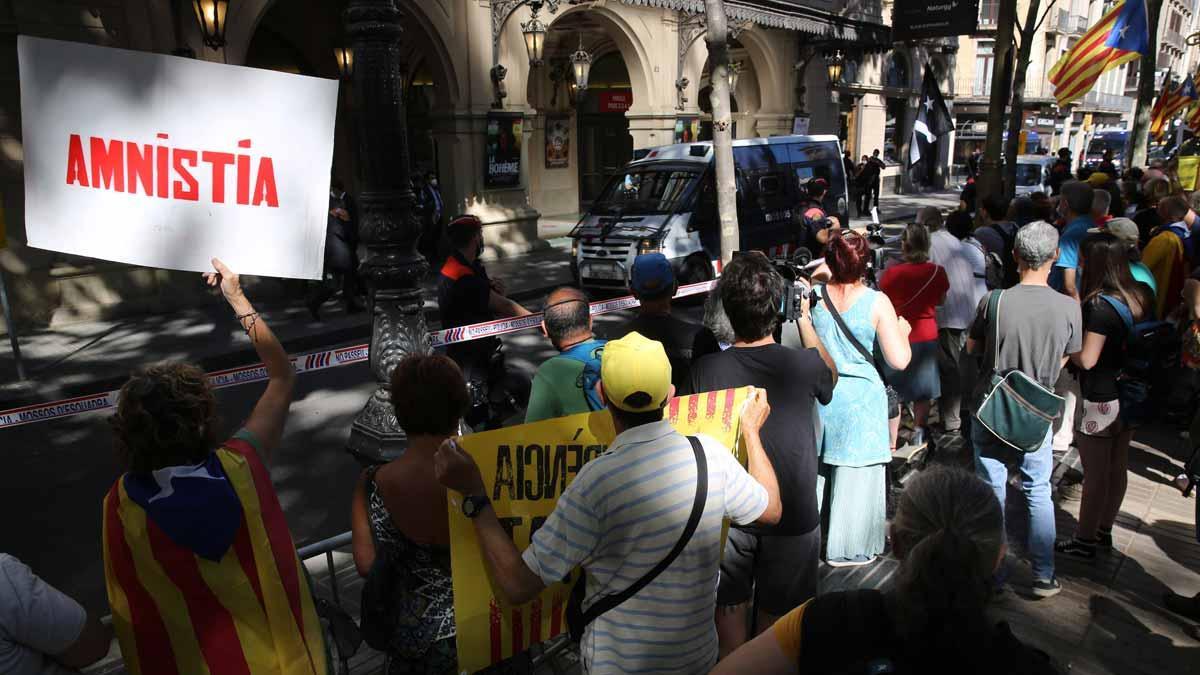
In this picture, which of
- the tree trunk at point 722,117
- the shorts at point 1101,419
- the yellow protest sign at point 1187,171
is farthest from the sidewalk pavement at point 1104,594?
the yellow protest sign at point 1187,171

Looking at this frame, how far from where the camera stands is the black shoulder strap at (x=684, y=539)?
6.74 feet

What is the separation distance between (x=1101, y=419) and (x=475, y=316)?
11.8 feet

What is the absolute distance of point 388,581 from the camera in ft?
7.73

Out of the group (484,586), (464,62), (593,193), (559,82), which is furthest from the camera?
(593,193)

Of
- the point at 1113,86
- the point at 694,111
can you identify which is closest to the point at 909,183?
the point at 694,111

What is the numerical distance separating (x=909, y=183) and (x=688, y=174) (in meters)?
24.1

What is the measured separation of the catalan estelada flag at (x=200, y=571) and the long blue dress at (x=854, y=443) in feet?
8.40

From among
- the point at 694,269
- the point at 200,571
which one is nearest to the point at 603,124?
the point at 694,269

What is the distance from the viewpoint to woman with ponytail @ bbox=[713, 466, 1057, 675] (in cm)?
140

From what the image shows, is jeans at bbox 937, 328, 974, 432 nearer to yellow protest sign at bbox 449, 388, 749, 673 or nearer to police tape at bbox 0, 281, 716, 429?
police tape at bbox 0, 281, 716, 429

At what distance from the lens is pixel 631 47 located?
1798cm

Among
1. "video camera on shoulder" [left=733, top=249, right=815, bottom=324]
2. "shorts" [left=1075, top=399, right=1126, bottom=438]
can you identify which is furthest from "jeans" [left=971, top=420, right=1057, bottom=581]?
"video camera on shoulder" [left=733, top=249, right=815, bottom=324]

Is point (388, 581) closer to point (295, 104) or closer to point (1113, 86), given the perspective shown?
point (295, 104)

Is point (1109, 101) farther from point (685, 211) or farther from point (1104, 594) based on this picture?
point (1104, 594)
